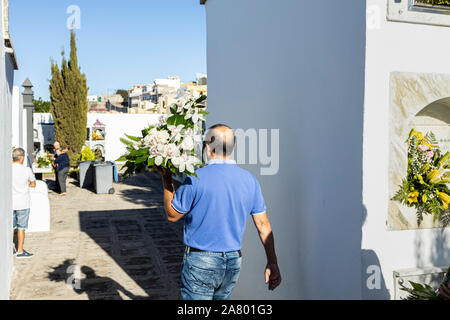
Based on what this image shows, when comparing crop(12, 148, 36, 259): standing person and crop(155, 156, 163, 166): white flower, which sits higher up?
crop(155, 156, 163, 166): white flower

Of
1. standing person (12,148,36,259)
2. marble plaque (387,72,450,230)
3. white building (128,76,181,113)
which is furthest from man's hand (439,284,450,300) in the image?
white building (128,76,181,113)

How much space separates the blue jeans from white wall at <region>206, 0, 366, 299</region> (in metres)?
0.78

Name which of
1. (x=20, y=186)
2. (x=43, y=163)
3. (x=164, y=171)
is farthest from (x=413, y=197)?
(x=43, y=163)

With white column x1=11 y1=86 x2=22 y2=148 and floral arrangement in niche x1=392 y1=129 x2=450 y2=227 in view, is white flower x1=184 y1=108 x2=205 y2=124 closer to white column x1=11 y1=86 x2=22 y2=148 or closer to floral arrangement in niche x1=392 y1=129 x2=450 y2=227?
floral arrangement in niche x1=392 y1=129 x2=450 y2=227

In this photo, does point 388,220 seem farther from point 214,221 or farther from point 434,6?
point 434,6

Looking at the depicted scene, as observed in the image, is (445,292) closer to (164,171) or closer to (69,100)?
(164,171)

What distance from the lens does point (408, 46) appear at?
2.81 m

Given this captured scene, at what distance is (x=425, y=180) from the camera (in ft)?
9.64

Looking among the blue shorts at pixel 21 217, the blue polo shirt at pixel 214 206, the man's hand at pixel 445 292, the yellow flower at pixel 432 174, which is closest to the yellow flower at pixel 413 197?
the yellow flower at pixel 432 174

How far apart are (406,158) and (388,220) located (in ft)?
1.52

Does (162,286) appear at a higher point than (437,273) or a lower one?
lower

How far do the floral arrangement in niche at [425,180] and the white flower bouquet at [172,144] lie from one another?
1.53 m

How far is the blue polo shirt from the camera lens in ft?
9.67
